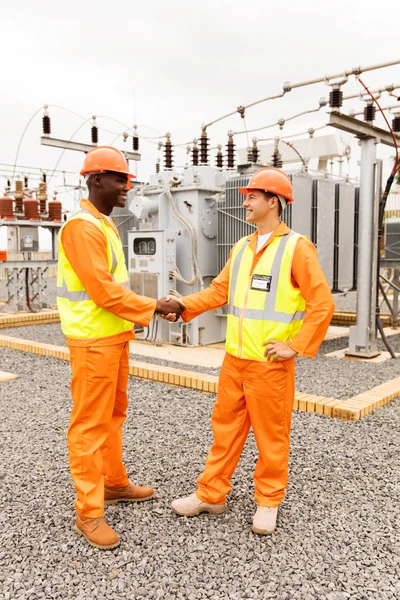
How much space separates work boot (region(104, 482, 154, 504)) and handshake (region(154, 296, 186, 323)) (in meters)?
1.00

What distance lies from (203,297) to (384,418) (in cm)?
232

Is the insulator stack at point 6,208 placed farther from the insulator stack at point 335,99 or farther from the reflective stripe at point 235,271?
the reflective stripe at point 235,271

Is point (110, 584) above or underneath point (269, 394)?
underneath

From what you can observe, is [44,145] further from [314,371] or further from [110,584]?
[110,584]

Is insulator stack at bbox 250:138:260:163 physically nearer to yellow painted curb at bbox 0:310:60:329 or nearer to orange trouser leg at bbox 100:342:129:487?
yellow painted curb at bbox 0:310:60:329

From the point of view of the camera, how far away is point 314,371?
6.67 meters

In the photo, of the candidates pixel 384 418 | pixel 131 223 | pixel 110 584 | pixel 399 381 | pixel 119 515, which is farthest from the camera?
pixel 131 223

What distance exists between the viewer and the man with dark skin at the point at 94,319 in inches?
108

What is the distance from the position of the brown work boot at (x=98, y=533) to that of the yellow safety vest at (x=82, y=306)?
0.92 metres

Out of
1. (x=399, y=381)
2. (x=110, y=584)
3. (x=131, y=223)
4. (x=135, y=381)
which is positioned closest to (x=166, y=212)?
(x=131, y=223)

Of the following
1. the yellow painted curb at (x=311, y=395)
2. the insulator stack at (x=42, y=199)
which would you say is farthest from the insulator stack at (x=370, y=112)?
the insulator stack at (x=42, y=199)

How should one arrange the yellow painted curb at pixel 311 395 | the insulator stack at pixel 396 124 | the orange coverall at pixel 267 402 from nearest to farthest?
the orange coverall at pixel 267 402
the yellow painted curb at pixel 311 395
the insulator stack at pixel 396 124

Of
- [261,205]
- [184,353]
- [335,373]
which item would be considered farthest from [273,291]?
[184,353]

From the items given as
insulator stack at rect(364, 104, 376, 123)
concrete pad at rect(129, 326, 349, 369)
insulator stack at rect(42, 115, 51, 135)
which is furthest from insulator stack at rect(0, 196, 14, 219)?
insulator stack at rect(364, 104, 376, 123)
